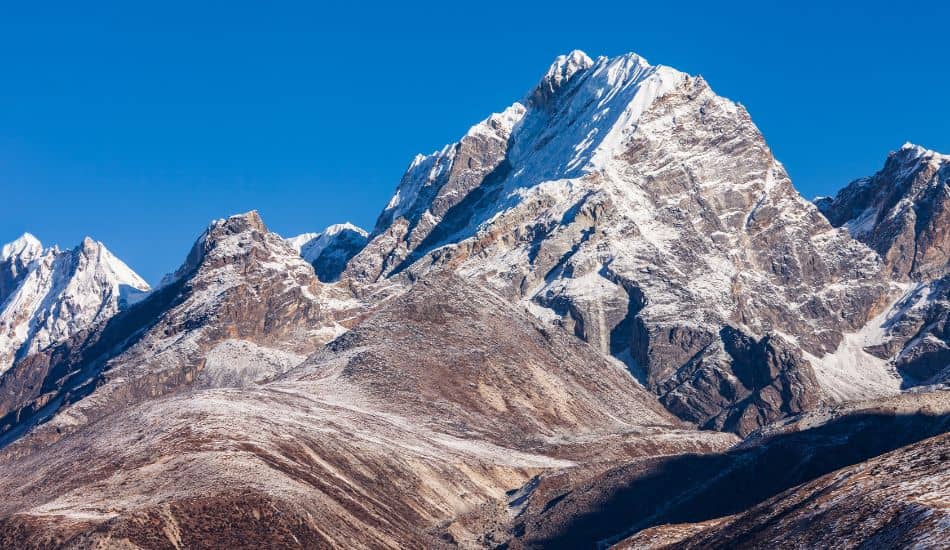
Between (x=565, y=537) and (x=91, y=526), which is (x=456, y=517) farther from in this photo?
(x=91, y=526)

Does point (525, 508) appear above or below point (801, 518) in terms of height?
above

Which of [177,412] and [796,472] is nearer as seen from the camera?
[796,472]

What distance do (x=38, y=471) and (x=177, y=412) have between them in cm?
1989

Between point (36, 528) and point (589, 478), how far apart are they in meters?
85.3

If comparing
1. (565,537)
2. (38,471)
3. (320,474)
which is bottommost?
(565,537)

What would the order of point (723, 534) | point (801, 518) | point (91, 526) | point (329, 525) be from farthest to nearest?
point (329, 525) < point (91, 526) < point (723, 534) < point (801, 518)

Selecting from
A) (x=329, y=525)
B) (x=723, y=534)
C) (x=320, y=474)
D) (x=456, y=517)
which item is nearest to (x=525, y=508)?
(x=456, y=517)

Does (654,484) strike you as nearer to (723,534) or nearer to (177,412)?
(177,412)

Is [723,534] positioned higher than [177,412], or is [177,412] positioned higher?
[177,412]

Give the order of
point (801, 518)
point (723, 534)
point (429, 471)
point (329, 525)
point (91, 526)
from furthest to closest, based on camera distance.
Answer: point (429, 471) < point (329, 525) < point (91, 526) < point (723, 534) < point (801, 518)

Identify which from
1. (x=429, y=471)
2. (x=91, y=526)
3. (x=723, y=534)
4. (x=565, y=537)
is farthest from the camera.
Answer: (x=429, y=471)

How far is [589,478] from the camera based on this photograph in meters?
198

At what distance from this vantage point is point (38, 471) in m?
194

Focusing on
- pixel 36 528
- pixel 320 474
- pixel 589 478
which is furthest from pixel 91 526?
pixel 589 478
